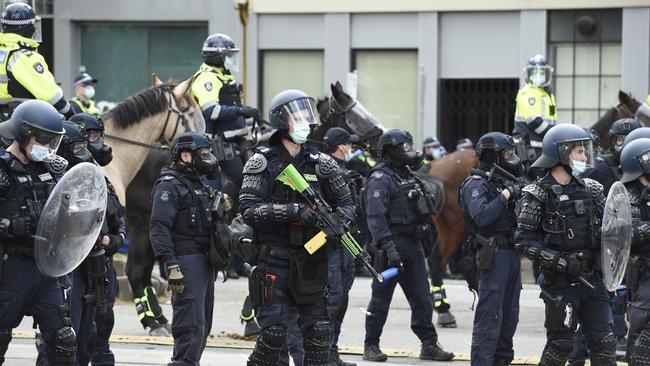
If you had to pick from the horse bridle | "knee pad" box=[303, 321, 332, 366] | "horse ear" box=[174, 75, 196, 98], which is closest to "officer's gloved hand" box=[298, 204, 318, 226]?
"knee pad" box=[303, 321, 332, 366]

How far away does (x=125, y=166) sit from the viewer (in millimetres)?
13578

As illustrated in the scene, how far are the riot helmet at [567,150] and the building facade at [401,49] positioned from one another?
13.5 meters

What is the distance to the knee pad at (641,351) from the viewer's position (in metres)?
10.0

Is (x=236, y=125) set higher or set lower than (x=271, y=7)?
lower

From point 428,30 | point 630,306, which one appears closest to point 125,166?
point 630,306

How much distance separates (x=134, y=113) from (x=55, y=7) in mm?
13251

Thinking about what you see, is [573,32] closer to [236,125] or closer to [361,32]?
[361,32]

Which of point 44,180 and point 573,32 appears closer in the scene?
point 44,180

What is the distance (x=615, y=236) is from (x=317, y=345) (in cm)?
226

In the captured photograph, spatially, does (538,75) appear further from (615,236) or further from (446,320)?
(615,236)

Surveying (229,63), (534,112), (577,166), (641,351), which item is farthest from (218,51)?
(641,351)

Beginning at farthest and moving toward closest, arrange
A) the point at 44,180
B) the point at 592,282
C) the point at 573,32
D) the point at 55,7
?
the point at 55,7
the point at 573,32
the point at 592,282
the point at 44,180

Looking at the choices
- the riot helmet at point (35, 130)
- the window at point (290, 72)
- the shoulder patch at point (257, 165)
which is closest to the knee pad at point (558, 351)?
the shoulder patch at point (257, 165)

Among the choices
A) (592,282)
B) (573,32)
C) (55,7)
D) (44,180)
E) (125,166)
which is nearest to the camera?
(44,180)
